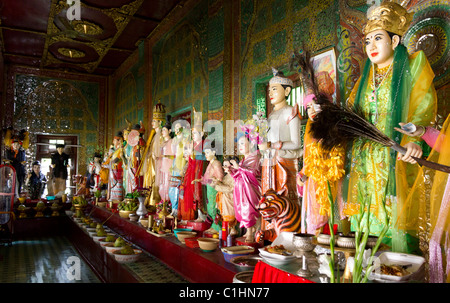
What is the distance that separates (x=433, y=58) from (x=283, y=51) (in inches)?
66.4

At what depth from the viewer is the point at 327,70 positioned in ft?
10.1

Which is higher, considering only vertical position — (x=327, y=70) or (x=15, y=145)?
(x=327, y=70)

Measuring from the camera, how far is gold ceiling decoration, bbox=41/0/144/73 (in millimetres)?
6609

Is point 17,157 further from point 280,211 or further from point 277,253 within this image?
point 277,253

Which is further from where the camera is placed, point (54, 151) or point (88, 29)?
point (54, 151)

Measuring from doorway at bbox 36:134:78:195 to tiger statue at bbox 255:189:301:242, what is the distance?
917cm

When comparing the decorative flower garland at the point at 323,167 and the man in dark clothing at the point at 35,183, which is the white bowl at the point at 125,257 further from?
the man in dark clothing at the point at 35,183

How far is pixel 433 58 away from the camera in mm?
2219

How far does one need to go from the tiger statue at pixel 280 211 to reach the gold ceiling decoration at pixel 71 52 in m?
8.35

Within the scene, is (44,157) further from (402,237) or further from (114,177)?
(402,237)

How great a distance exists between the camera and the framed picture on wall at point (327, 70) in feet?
9.12

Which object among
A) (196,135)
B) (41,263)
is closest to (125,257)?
(196,135)

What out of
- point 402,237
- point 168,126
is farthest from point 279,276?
point 168,126

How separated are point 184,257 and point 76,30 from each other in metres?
6.59
